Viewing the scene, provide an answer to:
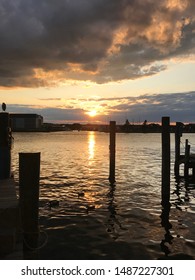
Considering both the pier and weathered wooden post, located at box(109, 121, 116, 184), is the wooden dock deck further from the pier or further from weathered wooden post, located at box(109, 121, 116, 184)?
the pier

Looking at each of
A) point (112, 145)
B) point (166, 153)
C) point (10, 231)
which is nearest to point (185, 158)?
point (112, 145)

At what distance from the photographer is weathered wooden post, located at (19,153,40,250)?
857 cm

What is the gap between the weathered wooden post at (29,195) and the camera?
8.57m

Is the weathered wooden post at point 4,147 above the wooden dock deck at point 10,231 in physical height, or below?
above

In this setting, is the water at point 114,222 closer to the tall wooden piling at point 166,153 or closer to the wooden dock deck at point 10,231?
the tall wooden piling at point 166,153

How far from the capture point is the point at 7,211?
755 cm

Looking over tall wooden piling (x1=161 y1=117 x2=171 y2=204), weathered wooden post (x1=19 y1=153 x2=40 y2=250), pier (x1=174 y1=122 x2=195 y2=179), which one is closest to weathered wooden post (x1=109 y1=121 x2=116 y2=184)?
pier (x1=174 y1=122 x2=195 y2=179)

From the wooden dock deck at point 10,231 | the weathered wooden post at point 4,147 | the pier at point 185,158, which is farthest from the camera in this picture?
the pier at point 185,158

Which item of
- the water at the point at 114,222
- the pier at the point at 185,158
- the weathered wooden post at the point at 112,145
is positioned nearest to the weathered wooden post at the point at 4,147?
the water at the point at 114,222

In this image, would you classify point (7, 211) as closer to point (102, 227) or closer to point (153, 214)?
point (102, 227)

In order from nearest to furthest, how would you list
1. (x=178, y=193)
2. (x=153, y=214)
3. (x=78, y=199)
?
(x=153, y=214)
(x=78, y=199)
(x=178, y=193)
